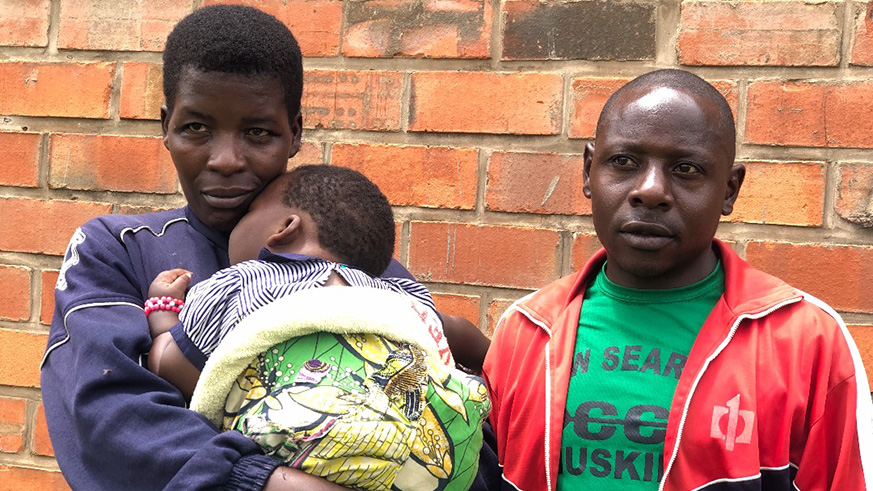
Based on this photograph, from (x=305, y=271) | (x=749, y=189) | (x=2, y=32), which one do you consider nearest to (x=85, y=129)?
(x=2, y=32)

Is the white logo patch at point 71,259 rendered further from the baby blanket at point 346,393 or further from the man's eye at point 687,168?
the man's eye at point 687,168

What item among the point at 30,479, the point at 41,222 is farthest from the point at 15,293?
the point at 30,479

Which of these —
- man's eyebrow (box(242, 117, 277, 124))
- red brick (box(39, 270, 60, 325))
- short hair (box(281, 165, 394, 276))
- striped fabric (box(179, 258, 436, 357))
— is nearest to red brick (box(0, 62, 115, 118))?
red brick (box(39, 270, 60, 325))

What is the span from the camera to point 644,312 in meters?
1.88

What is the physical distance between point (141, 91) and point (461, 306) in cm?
104

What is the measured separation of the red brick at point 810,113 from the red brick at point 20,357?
76.4 inches

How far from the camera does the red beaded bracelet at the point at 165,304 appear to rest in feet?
5.34

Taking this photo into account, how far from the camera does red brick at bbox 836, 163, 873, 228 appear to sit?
219cm

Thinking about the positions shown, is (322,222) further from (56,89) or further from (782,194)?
(56,89)

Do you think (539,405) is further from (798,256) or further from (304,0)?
(304,0)

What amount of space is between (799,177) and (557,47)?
65 centimetres

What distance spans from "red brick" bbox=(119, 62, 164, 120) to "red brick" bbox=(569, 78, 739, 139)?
1.10 meters

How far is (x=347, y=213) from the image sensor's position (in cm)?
171

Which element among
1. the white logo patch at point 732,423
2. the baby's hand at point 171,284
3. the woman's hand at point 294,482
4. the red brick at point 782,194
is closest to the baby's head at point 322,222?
the baby's hand at point 171,284
